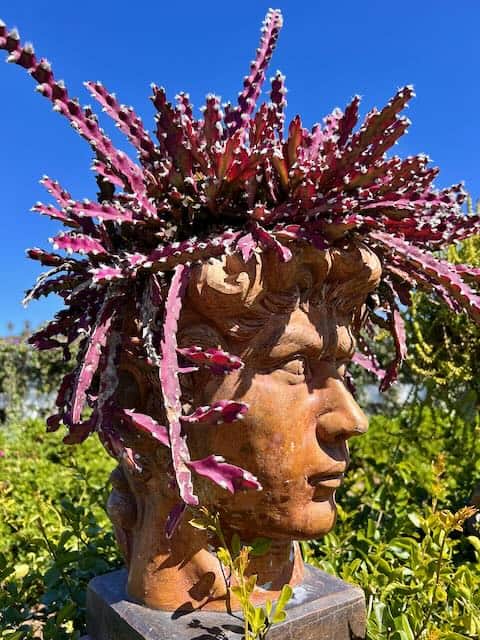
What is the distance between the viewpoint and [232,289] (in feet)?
4.62

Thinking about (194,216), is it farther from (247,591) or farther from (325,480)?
(247,591)

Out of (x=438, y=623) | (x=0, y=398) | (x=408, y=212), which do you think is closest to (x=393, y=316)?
(x=408, y=212)

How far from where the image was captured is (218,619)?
1516 millimetres

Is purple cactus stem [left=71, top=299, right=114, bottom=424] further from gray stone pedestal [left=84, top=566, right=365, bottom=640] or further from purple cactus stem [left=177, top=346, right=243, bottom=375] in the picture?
gray stone pedestal [left=84, top=566, right=365, bottom=640]

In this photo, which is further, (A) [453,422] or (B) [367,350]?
(A) [453,422]

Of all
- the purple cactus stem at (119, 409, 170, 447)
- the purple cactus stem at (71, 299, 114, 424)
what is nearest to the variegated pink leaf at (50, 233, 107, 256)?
the purple cactus stem at (71, 299, 114, 424)

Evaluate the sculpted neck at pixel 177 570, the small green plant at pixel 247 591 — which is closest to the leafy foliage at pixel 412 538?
the small green plant at pixel 247 591

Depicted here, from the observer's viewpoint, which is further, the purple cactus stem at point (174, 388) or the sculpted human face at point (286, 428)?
the sculpted human face at point (286, 428)

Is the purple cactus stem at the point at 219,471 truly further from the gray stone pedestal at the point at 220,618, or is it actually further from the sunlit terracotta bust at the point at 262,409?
the gray stone pedestal at the point at 220,618

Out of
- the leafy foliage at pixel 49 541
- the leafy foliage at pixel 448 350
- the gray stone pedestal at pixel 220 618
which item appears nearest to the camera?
the gray stone pedestal at pixel 220 618

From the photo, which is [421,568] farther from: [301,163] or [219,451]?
[301,163]

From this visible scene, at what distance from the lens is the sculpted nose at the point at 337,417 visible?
152 centimetres

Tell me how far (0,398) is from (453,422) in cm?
1161

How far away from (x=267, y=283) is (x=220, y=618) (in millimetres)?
929
